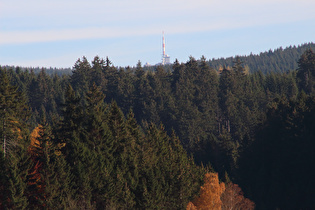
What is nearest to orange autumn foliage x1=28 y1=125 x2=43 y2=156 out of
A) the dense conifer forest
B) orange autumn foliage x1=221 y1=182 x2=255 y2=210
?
the dense conifer forest

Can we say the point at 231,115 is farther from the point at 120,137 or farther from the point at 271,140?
the point at 120,137

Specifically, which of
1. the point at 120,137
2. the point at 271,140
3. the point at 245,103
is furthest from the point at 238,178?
the point at 245,103

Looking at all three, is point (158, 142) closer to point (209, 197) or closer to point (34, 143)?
point (209, 197)


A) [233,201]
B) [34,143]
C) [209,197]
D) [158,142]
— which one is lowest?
[233,201]

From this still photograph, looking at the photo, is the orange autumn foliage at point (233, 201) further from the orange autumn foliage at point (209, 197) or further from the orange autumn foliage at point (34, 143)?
the orange autumn foliage at point (34, 143)

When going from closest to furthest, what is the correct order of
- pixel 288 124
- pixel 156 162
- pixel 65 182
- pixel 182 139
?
pixel 65 182, pixel 156 162, pixel 288 124, pixel 182 139

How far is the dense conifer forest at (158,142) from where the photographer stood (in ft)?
194

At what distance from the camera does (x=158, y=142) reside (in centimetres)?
8606

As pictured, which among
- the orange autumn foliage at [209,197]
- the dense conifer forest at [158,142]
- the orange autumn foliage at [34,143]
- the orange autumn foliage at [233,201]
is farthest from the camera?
the orange autumn foliage at [233,201]

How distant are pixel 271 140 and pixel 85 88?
73.1m

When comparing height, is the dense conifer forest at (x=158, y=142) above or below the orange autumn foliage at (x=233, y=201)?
above

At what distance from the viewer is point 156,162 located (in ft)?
257

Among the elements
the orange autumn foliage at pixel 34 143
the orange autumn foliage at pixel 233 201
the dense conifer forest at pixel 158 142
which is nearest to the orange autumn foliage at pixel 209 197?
the dense conifer forest at pixel 158 142

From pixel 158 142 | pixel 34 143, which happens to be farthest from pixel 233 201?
pixel 34 143
